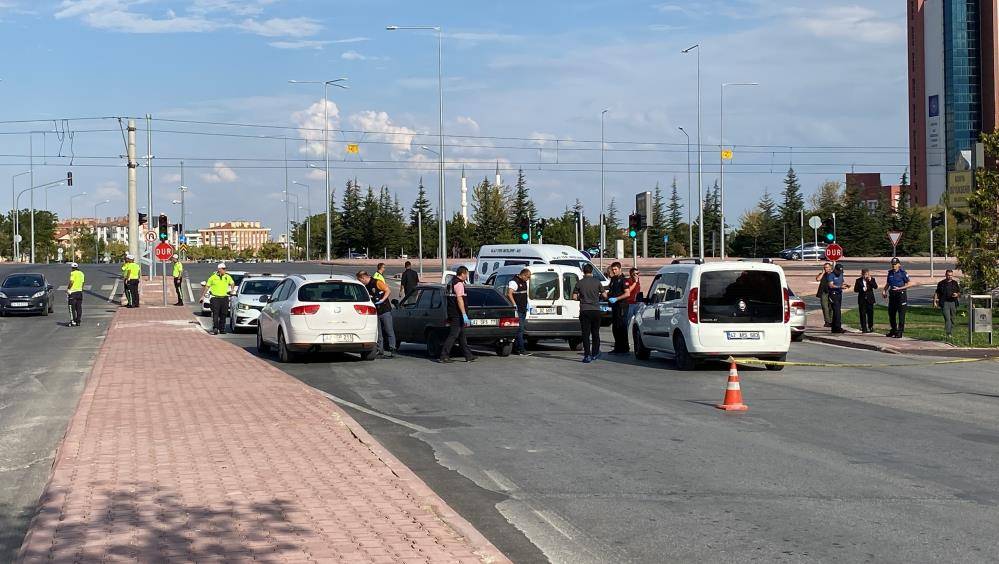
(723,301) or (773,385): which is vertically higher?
(723,301)

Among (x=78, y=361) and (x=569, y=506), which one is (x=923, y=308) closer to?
(x=78, y=361)

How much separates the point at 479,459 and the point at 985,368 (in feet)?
41.9

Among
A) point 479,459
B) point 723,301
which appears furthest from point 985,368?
point 479,459

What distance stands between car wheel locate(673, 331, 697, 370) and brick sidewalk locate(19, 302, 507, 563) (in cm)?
717

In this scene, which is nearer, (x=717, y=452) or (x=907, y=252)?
(x=717, y=452)

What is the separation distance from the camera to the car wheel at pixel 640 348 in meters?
19.9

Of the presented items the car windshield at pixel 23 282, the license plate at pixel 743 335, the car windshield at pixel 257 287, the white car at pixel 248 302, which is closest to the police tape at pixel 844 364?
the license plate at pixel 743 335

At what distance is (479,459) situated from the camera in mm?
9664

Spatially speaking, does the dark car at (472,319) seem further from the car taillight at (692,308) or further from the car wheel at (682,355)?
the car taillight at (692,308)

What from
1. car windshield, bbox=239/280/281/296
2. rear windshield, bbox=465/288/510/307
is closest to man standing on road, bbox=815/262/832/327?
rear windshield, bbox=465/288/510/307

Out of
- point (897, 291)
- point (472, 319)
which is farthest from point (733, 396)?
point (897, 291)

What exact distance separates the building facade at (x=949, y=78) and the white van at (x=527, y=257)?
88.4m

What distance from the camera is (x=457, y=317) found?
1928cm

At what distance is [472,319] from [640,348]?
316cm
